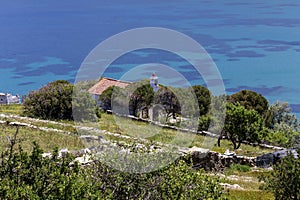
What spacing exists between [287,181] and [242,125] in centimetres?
1863

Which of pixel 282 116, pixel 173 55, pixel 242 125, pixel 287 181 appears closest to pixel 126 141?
pixel 287 181

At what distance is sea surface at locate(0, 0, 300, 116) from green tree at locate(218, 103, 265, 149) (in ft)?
131

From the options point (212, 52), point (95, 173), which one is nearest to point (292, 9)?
point (212, 52)

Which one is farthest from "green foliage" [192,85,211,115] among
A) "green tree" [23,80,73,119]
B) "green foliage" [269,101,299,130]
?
"green tree" [23,80,73,119]

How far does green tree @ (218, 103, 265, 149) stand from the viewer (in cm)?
2988

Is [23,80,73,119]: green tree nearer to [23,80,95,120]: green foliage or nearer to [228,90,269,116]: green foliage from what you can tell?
[23,80,95,120]: green foliage

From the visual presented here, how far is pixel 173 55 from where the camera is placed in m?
126

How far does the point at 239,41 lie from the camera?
134 meters

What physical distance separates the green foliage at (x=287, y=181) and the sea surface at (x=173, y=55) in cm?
5832

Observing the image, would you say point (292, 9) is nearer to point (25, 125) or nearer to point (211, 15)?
point (211, 15)

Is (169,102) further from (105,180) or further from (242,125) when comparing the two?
(105,180)

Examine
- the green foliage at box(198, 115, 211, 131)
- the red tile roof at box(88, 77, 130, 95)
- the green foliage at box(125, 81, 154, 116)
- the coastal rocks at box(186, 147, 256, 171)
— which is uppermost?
the red tile roof at box(88, 77, 130, 95)

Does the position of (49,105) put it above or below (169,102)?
below

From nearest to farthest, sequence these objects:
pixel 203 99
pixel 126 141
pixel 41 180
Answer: pixel 41 180 → pixel 126 141 → pixel 203 99
